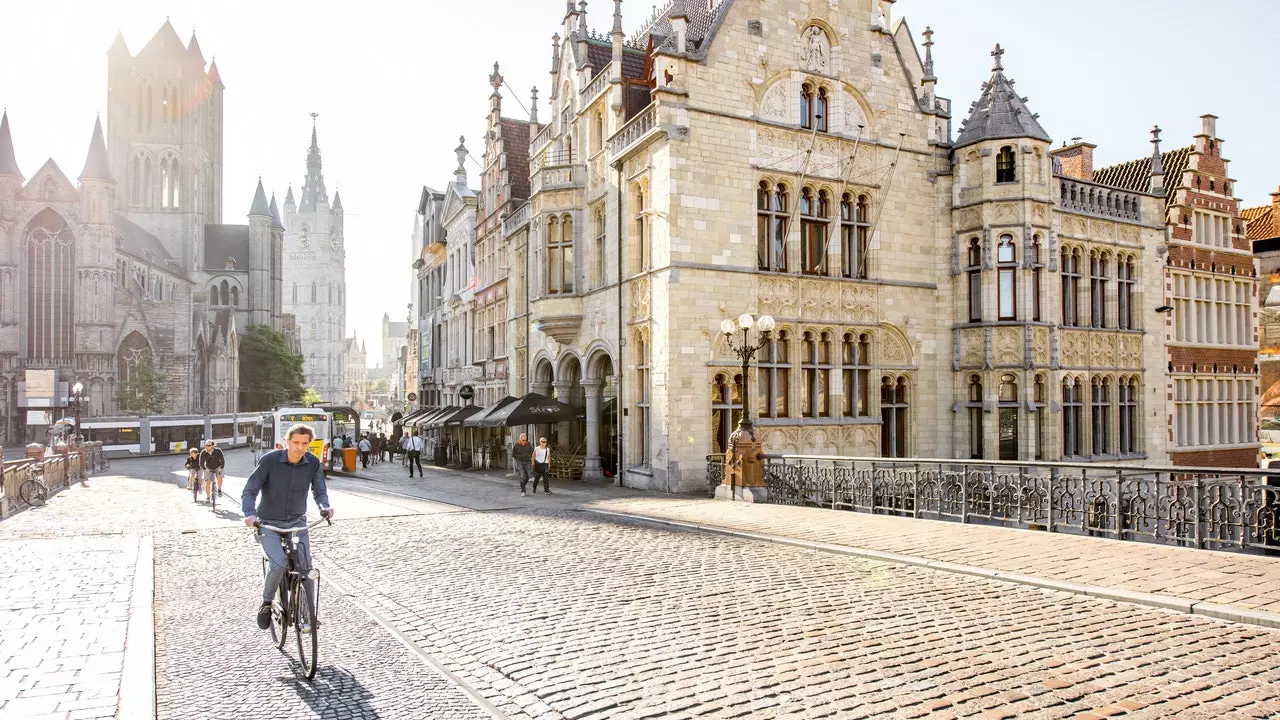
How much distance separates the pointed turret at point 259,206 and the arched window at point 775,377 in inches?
3705

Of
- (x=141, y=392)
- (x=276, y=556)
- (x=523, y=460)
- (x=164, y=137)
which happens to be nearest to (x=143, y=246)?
(x=164, y=137)

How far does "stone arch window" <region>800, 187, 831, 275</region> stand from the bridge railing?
22.0ft

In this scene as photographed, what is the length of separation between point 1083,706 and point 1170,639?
2101mm

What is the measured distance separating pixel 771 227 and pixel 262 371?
89713mm

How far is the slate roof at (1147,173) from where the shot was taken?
31.2 metres

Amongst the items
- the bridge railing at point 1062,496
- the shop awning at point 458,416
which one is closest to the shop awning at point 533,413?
the shop awning at point 458,416

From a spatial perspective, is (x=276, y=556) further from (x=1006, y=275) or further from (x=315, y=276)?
(x=315, y=276)

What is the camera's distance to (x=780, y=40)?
24500 mm

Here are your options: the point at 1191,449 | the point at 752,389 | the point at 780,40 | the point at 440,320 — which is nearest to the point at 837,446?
the point at 752,389

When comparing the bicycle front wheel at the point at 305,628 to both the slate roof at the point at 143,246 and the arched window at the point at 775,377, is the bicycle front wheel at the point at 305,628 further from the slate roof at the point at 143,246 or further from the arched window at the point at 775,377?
the slate roof at the point at 143,246

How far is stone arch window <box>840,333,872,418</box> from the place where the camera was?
25.0m

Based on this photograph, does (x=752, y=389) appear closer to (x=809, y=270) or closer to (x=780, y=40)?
(x=809, y=270)

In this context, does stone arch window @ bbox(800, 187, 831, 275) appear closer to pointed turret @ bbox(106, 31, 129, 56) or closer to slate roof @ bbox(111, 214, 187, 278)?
slate roof @ bbox(111, 214, 187, 278)

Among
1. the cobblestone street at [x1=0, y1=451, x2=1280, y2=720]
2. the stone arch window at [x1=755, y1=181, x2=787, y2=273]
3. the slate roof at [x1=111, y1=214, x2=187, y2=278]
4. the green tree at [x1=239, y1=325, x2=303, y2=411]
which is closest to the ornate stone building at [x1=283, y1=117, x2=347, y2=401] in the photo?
the green tree at [x1=239, y1=325, x2=303, y2=411]
